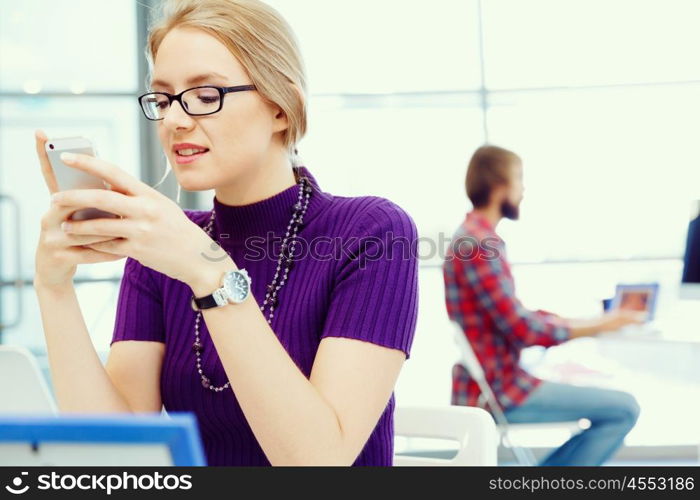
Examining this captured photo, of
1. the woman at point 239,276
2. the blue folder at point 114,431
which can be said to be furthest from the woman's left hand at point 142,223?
the blue folder at point 114,431

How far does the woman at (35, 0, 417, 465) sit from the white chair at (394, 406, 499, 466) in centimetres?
15

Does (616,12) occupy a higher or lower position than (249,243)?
higher

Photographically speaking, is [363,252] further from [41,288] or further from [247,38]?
[41,288]

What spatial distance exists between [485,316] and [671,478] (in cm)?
193

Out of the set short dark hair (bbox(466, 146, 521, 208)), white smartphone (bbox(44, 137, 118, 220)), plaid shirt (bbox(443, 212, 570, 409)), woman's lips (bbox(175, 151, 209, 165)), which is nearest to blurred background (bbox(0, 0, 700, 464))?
short dark hair (bbox(466, 146, 521, 208))

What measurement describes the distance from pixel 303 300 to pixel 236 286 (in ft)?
1.01

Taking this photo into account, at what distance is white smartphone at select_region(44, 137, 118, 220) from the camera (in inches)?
37.9

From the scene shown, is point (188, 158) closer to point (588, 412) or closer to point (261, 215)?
point (261, 215)

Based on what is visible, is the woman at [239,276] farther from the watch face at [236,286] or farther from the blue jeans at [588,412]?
the blue jeans at [588,412]

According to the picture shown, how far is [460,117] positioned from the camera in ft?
12.3

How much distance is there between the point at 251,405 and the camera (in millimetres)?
976

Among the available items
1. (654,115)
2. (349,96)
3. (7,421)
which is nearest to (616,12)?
(654,115)

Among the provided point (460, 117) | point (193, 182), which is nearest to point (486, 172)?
point (460, 117)

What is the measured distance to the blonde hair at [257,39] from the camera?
1182mm
